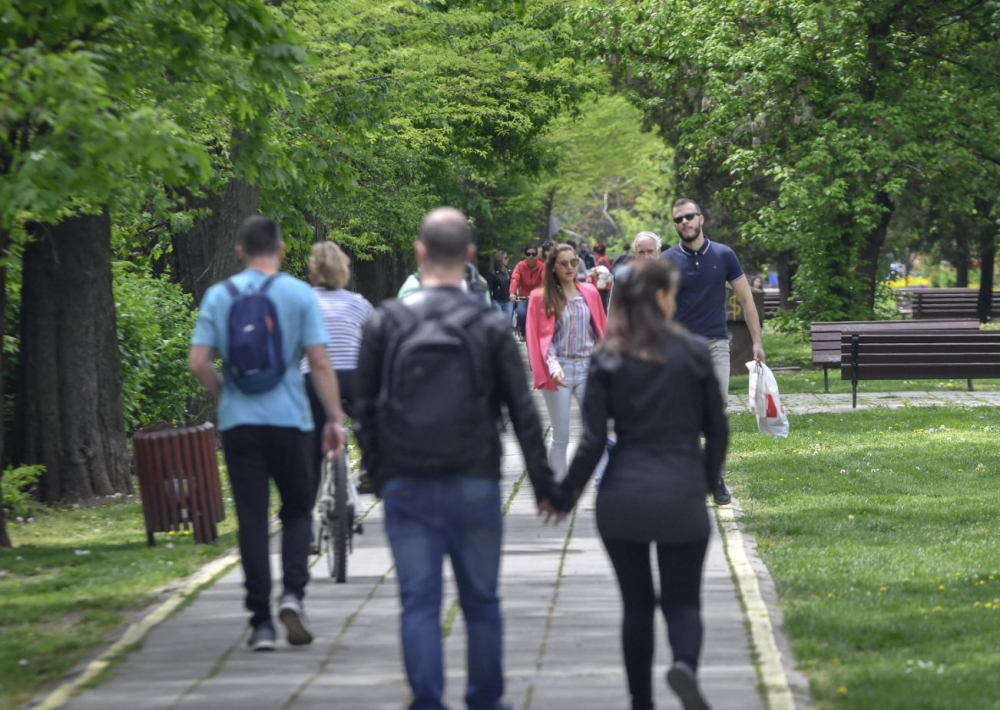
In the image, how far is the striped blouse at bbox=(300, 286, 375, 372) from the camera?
8656 mm

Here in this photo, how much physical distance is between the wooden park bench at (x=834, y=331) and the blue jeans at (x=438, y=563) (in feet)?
53.4

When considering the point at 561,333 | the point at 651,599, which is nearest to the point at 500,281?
the point at 561,333

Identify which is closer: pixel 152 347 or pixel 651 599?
pixel 651 599

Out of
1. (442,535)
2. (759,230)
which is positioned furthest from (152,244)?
(442,535)

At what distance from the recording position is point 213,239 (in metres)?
18.9

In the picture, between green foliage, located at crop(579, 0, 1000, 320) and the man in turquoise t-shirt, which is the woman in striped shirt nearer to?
the man in turquoise t-shirt

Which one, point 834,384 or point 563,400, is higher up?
point 563,400

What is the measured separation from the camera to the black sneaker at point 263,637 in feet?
22.5

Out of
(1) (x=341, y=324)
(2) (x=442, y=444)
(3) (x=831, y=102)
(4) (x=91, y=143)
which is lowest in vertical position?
(2) (x=442, y=444)

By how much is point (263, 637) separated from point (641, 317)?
2.55 meters

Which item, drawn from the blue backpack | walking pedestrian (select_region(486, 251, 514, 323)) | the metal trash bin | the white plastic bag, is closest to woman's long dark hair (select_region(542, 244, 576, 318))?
the white plastic bag

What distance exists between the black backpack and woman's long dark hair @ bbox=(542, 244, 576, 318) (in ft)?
17.5

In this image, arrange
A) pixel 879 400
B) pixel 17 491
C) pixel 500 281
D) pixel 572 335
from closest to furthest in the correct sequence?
pixel 572 335 → pixel 17 491 → pixel 879 400 → pixel 500 281

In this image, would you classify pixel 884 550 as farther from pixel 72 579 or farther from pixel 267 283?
pixel 72 579
